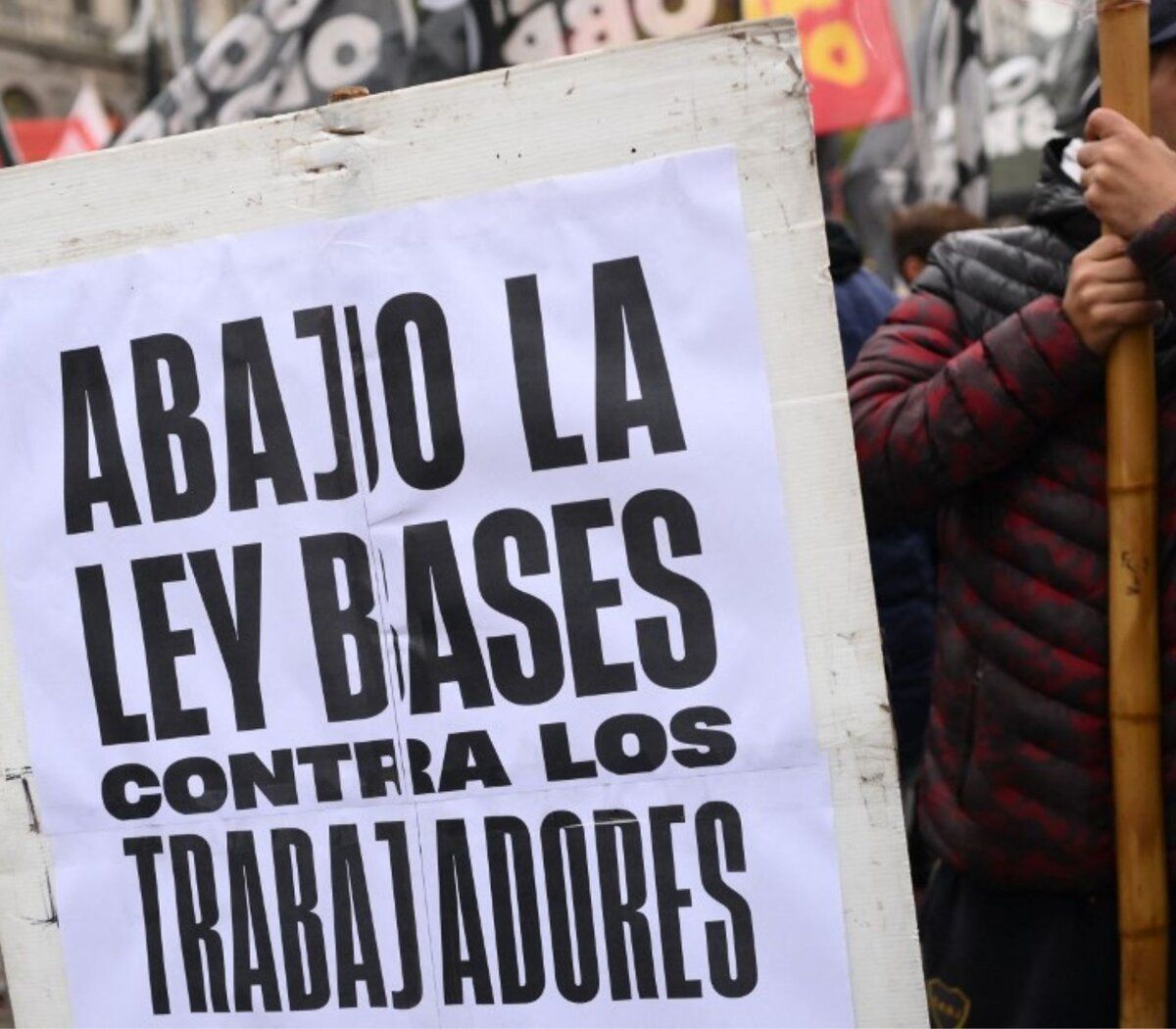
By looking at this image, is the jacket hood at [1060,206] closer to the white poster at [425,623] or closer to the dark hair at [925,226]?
the white poster at [425,623]

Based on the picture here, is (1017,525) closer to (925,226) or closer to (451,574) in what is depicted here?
(451,574)

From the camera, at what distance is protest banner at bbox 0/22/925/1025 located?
5.59ft

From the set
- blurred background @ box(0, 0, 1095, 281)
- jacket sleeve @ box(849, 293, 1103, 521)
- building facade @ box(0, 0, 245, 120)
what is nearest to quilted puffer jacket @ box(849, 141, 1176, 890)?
jacket sleeve @ box(849, 293, 1103, 521)

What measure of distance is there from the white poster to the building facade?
24.9 metres

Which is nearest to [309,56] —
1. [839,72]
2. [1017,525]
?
[1017,525]

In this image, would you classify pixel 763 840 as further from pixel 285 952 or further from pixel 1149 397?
pixel 1149 397

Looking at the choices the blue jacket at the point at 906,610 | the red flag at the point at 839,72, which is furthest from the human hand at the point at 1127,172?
the red flag at the point at 839,72

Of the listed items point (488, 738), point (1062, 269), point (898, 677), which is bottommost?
point (898, 677)

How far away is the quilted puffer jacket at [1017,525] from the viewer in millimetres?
2160

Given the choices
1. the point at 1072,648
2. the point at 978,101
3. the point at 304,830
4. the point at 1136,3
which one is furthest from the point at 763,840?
the point at 978,101

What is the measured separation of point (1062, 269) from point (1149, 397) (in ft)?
0.90

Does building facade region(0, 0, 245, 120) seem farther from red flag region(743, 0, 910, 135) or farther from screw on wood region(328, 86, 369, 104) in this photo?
screw on wood region(328, 86, 369, 104)

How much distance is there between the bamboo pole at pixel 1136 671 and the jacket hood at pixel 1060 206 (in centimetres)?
17

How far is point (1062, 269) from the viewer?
224cm
